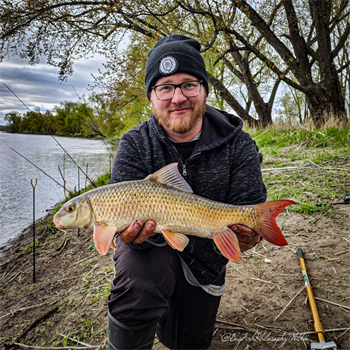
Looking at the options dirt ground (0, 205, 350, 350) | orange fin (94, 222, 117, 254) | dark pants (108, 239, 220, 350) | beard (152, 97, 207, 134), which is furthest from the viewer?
beard (152, 97, 207, 134)

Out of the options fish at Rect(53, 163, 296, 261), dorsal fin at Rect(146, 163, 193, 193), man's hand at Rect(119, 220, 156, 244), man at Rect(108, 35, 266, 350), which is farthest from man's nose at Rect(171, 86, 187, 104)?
man's hand at Rect(119, 220, 156, 244)

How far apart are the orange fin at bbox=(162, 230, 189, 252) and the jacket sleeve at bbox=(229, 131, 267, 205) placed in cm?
65

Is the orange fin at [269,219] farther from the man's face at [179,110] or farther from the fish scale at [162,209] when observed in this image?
the man's face at [179,110]

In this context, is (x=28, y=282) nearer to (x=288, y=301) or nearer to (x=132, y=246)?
(x=132, y=246)

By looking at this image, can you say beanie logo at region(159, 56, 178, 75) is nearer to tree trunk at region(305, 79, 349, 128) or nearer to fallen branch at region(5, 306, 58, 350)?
fallen branch at region(5, 306, 58, 350)

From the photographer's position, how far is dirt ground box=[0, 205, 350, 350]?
2074mm

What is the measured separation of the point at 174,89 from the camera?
229 centimetres

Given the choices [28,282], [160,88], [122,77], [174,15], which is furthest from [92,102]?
[160,88]

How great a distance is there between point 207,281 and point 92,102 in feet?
27.5

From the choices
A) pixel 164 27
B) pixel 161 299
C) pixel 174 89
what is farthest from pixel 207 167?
pixel 164 27

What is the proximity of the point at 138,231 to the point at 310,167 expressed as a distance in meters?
4.72

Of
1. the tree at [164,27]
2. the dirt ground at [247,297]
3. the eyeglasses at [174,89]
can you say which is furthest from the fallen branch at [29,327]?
the tree at [164,27]

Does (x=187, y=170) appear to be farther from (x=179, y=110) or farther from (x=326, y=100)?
(x=326, y=100)

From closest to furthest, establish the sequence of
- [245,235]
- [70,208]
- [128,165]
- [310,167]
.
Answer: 1. [70,208]
2. [245,235]
3. [128,165]
4. [310,167]
